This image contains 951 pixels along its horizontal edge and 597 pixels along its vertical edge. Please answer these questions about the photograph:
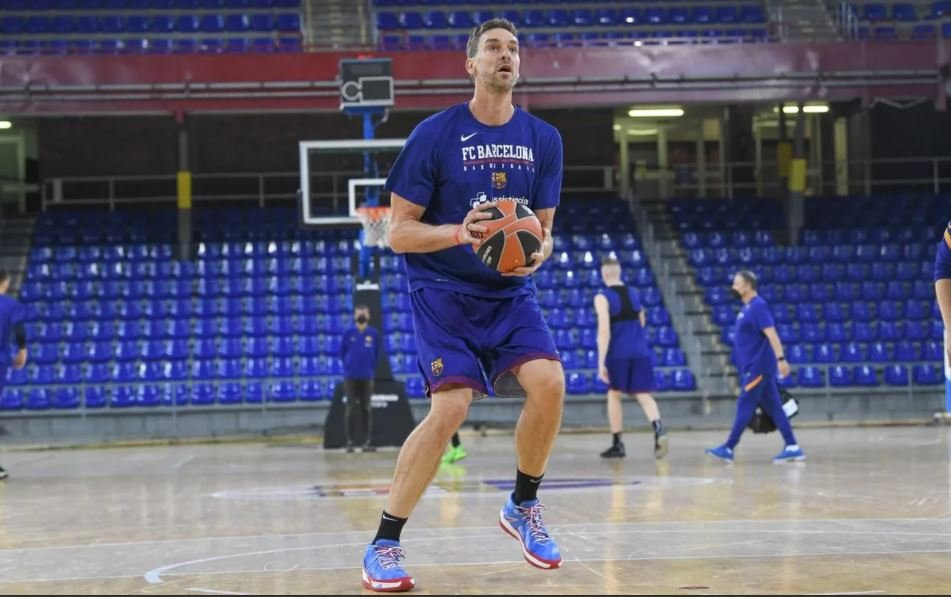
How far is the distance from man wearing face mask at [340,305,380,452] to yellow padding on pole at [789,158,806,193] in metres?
11.7

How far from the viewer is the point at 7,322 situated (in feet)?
44.6

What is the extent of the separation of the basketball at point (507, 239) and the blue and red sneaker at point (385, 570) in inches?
48.6

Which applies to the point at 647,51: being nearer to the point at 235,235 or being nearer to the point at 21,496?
the point at 235,235

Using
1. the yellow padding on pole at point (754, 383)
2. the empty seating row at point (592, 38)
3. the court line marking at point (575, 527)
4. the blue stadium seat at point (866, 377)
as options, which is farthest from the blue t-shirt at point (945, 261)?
the empty seating row at point (592, 38)

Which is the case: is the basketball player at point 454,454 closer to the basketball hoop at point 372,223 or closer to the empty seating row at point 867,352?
the basketball hoop at point 372,223

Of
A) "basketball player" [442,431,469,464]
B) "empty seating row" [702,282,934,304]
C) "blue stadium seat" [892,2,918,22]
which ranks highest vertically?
"blue stadium seat" [892,2,918,22]

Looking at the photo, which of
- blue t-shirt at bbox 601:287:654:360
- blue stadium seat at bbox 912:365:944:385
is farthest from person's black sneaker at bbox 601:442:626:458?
blue stadium seat at bbox 912:365:944:385

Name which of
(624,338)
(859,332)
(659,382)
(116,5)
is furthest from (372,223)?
(116,5)

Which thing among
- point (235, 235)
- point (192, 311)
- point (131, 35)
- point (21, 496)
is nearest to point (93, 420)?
point (192, 311)

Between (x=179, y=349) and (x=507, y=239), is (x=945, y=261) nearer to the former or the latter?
(x=507, y=239)

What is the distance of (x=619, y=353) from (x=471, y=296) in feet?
29.4

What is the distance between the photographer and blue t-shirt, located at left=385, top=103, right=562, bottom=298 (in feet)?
18.6

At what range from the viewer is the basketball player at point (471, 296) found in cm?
558

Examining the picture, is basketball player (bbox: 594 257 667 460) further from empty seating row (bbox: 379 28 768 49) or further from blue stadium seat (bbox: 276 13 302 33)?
blue stadium seat (bbox: 276 13 302 33)
